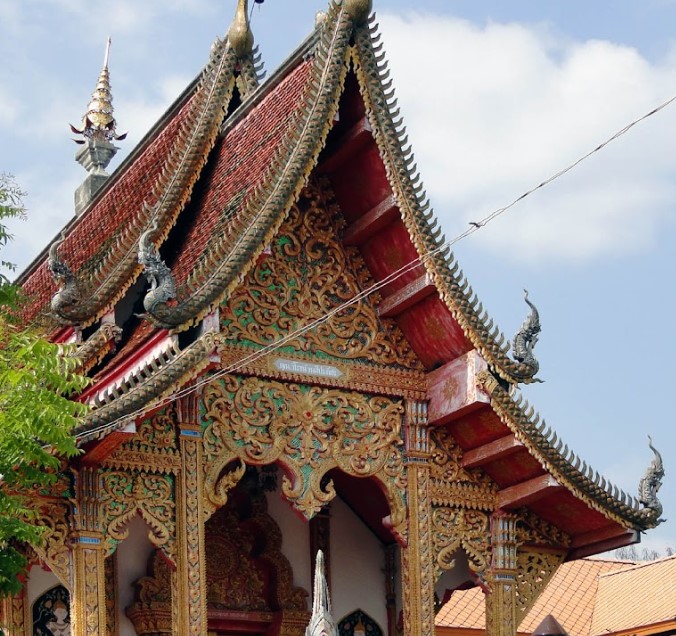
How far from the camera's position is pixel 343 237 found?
15.2 metres

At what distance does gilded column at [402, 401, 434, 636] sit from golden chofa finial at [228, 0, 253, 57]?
3.85 m

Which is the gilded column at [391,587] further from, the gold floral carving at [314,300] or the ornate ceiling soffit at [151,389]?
the ornate ceiling soffit at [151,389]

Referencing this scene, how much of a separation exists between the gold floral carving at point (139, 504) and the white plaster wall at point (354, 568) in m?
2.90

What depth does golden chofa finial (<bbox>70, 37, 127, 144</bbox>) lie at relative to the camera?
68.6 feet

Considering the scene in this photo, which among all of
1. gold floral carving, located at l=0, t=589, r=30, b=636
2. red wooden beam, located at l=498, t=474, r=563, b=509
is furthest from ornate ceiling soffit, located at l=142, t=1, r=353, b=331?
red wooden beam, located at l=498, t=474, r=563, b=509

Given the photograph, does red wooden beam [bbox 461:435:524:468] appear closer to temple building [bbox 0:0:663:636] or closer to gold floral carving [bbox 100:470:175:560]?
temple building [bbox 0:0:663:636]

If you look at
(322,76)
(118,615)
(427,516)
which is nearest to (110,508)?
(118,615)

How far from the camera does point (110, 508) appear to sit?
13.3 m

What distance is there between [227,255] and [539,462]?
3.26 metres

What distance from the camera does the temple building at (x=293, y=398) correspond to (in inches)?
531

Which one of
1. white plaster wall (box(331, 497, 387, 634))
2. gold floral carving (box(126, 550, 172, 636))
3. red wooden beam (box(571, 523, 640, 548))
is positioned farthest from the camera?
white plaster wall (box(331, 497, 387, 634))

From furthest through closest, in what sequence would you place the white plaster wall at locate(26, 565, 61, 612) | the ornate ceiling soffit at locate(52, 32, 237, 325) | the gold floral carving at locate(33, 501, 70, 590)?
the white plaster wall at locate(26, 565, 61, 612), the ornate ceiling soffit at locate(52, 32, 237, 325), the gold floral carving at locate(33, 501, 70, 590)

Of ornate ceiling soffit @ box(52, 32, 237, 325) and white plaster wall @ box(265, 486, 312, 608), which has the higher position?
ornate ceiling soffit @ box(52, 32, 237, 325)

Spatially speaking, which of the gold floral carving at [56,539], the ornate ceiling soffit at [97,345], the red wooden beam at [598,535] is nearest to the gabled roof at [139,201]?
the ornate ceiling soffit at [97,345]
